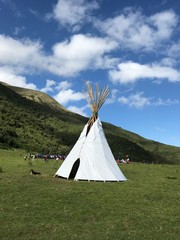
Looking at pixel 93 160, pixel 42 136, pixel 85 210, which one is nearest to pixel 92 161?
pixel 93 160

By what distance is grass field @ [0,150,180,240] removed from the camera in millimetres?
11742

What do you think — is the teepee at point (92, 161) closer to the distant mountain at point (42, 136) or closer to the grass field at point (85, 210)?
the grass field at point (85, 210)

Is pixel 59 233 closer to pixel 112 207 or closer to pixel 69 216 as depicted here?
pixel 69 216

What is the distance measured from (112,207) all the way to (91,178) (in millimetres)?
7109

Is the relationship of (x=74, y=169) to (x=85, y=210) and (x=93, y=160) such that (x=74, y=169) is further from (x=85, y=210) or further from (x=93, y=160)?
(x=85, y=210)

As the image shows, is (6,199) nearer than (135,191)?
Yes

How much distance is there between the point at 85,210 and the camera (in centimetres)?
1436

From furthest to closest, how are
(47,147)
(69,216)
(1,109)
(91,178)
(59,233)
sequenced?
(1,109)
(47,147)
(91,178)
(69,216)
(59,233)

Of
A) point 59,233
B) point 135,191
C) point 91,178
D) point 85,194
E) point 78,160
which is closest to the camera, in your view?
point 59,233

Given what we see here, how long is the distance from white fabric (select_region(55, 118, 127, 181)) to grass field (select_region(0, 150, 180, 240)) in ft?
5.93

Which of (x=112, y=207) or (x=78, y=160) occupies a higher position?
(x=78, y=160)

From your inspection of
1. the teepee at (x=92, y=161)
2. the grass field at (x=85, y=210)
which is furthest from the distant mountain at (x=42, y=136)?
the grass field at (x=85, y=210)

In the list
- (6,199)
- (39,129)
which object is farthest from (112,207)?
(39,129)

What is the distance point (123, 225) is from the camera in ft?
41.6
